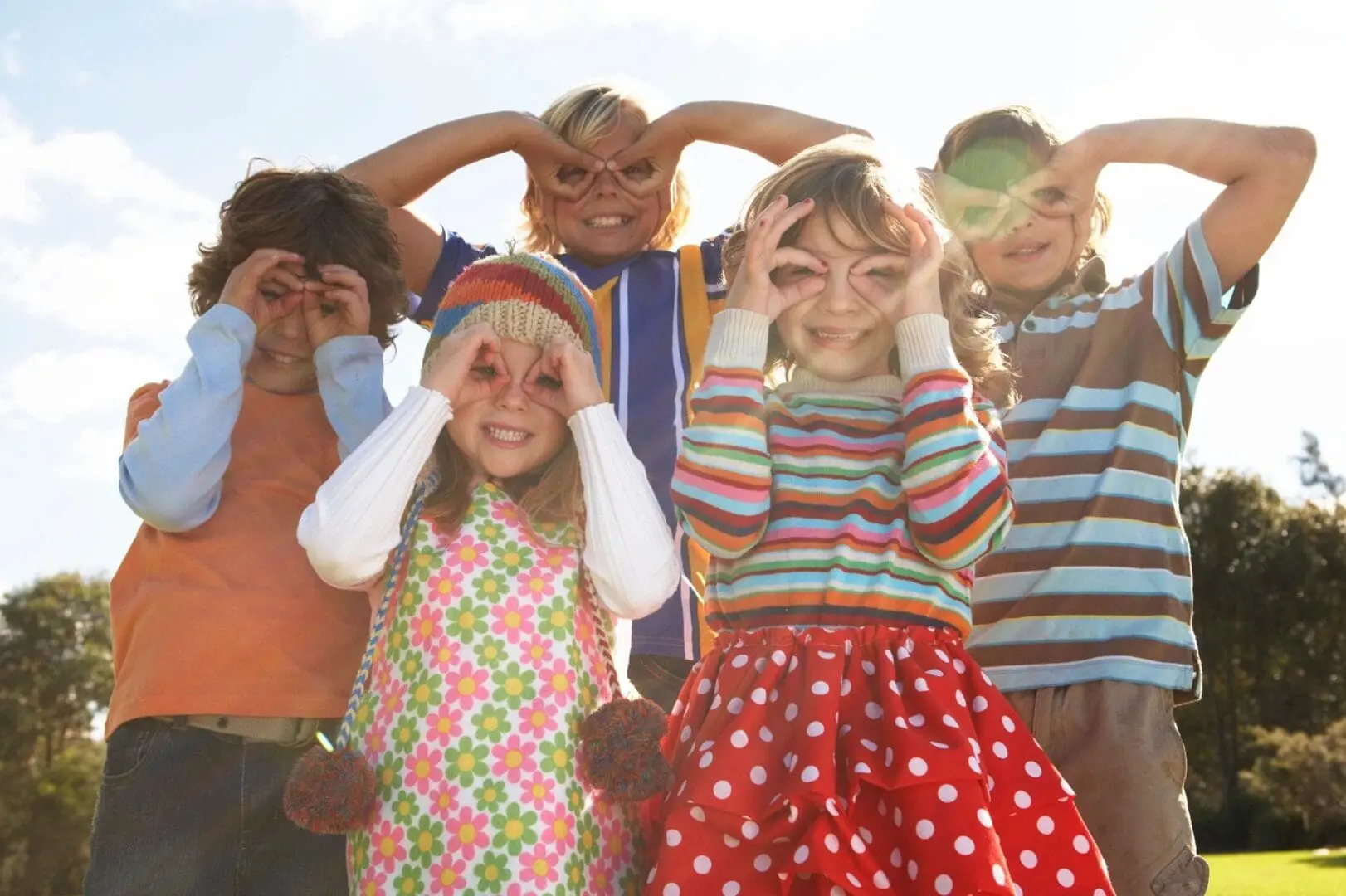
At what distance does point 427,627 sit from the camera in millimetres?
2768

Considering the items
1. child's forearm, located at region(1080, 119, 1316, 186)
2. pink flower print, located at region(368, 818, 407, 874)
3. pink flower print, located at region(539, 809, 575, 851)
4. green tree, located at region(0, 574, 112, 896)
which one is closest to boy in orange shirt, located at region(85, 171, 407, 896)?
pink flower print, located at region(368, 818, 407, 874)

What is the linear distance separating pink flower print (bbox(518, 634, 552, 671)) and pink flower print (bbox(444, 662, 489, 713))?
10 cm

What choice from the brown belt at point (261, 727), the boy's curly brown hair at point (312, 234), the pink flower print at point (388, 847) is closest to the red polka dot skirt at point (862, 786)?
the pink flower print at point (388, 847)

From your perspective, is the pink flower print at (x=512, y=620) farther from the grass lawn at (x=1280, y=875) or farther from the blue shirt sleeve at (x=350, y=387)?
the grass lawn at (x=1280, y=875)

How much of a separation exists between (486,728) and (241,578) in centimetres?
102

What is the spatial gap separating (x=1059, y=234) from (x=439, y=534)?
2.11m

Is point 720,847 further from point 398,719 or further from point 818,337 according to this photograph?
point 818,337

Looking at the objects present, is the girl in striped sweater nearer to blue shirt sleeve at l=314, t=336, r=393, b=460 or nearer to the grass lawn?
blue shirt sleeve at l=314, t=336, r=393, b=460

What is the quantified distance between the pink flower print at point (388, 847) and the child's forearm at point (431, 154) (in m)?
2.24

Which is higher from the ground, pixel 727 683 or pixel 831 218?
pixel 831 218

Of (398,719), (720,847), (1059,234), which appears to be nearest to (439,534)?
(398,719)

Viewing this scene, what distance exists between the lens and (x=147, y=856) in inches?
123

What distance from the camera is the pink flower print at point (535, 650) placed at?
9.01 feet

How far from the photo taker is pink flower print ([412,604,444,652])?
108 inches
